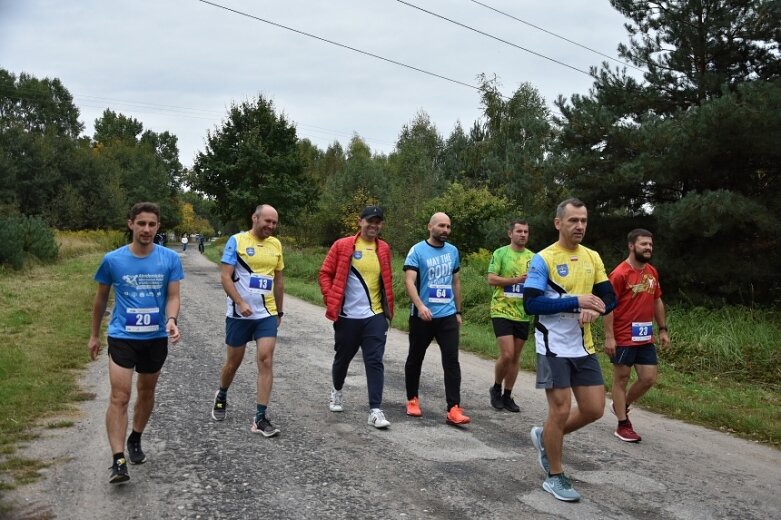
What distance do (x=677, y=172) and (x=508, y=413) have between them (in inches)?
320

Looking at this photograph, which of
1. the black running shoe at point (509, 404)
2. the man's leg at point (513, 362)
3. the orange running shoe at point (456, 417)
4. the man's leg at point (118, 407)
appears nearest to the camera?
the man's leg at point (118, 407)

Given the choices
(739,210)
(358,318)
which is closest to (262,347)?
(358,318)

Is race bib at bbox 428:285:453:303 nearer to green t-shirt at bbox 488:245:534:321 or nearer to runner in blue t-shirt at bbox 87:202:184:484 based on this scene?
green t-shirt at bbox 488:245:534:321

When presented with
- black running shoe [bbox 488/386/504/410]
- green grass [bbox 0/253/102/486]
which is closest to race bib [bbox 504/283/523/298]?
black running shoe [bbox 488/386/504/410]

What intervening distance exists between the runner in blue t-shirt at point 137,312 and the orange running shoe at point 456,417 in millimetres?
2807

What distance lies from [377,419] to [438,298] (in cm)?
135

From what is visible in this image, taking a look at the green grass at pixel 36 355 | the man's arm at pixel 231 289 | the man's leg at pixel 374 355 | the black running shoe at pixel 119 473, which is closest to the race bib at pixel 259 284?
the man's arm at pixel 231 289

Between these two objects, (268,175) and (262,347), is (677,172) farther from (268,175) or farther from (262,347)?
(268,175)

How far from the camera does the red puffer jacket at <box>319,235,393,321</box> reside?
6.39 metres

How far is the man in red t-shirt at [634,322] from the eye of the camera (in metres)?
6.18

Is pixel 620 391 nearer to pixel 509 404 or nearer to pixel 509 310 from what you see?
pixel 509 404

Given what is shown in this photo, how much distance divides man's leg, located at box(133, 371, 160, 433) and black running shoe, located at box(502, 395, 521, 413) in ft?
12.4

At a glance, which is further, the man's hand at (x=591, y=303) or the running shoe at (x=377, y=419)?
the running shoe at (x=377, y=419)

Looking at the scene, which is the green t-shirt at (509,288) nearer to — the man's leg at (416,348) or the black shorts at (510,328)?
the black shorts at (510,328)
